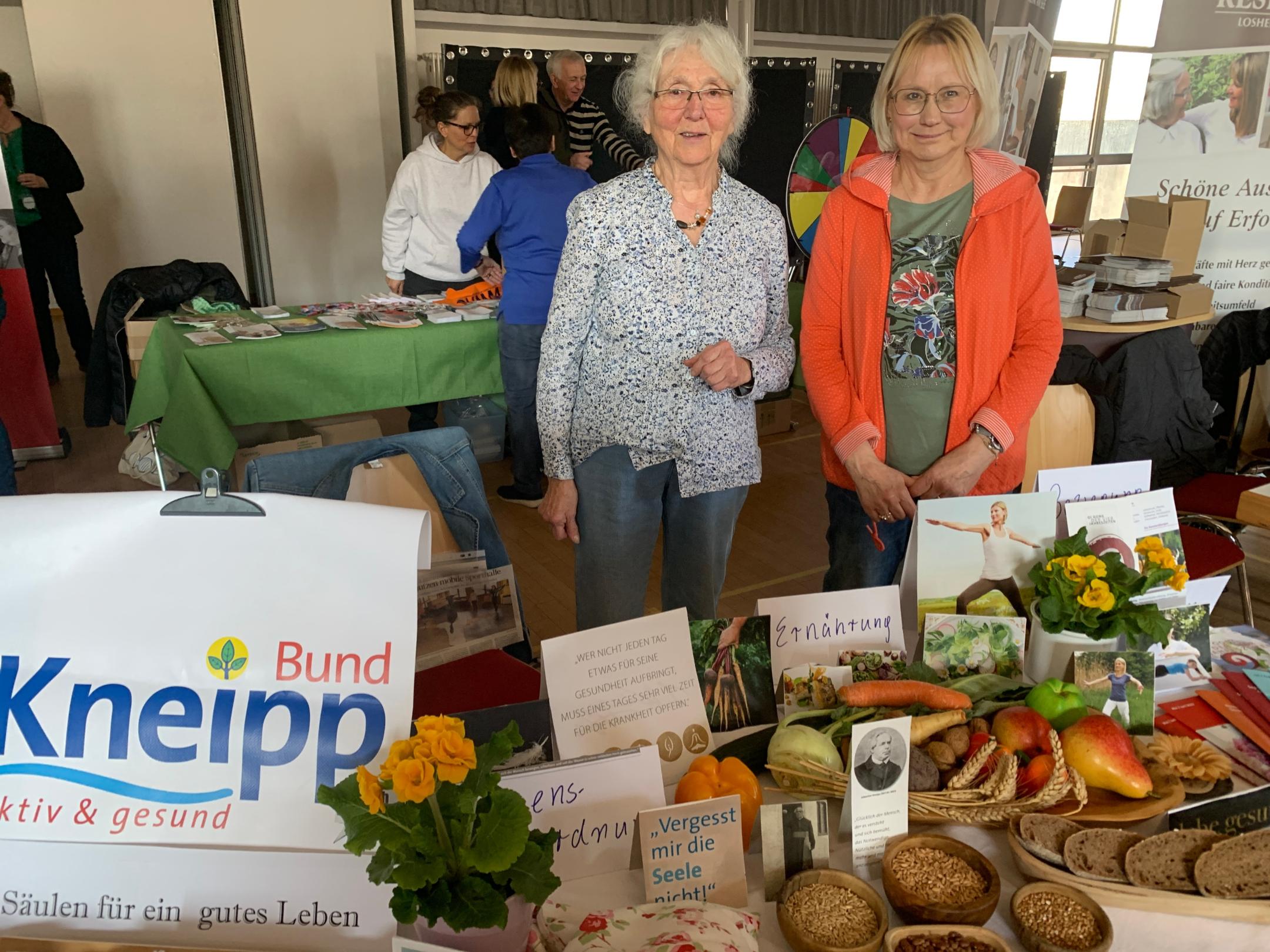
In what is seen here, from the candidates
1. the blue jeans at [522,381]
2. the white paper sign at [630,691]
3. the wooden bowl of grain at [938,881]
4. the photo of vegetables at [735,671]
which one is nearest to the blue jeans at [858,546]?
the photo of vegetables at [735,671]

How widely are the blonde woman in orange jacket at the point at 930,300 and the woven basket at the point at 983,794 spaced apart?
0.62 m

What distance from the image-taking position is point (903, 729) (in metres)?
0.97

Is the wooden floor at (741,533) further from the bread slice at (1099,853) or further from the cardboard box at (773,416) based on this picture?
the bread slice at (1099,853)

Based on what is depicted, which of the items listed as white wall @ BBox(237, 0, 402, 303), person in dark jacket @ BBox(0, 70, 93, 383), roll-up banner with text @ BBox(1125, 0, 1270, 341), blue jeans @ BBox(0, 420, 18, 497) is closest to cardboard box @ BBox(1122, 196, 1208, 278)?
roll-up banner with text @ BBox(1125, 0, 1270, 341)

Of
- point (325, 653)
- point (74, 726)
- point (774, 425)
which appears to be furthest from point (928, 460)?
point (774, 425)

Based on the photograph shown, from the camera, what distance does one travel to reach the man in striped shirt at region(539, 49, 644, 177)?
4.59 m

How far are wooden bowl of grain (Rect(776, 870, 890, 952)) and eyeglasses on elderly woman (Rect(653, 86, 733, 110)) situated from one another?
1131 mm

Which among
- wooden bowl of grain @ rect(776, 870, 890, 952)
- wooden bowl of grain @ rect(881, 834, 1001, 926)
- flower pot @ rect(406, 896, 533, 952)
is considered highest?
flower pot @ rect(406, 896, 533, 952)

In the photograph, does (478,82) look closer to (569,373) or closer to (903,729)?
(569,373)

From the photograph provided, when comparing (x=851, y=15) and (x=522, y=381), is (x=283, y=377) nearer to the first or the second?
(x=522, y=381)

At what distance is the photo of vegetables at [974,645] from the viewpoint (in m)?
1.28

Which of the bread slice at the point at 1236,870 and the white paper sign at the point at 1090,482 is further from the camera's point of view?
the white paper sign at the point at 1090,482

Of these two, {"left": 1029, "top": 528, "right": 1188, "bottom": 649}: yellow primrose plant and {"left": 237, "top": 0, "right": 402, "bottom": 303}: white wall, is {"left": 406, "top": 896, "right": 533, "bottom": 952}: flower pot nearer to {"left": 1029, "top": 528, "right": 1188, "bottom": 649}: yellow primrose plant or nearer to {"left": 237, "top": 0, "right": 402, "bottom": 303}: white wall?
{"left": 1029, "top": 528, "right": 1188, "bottom": 649}: yellow primrose plant

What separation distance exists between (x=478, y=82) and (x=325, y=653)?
507 cm
